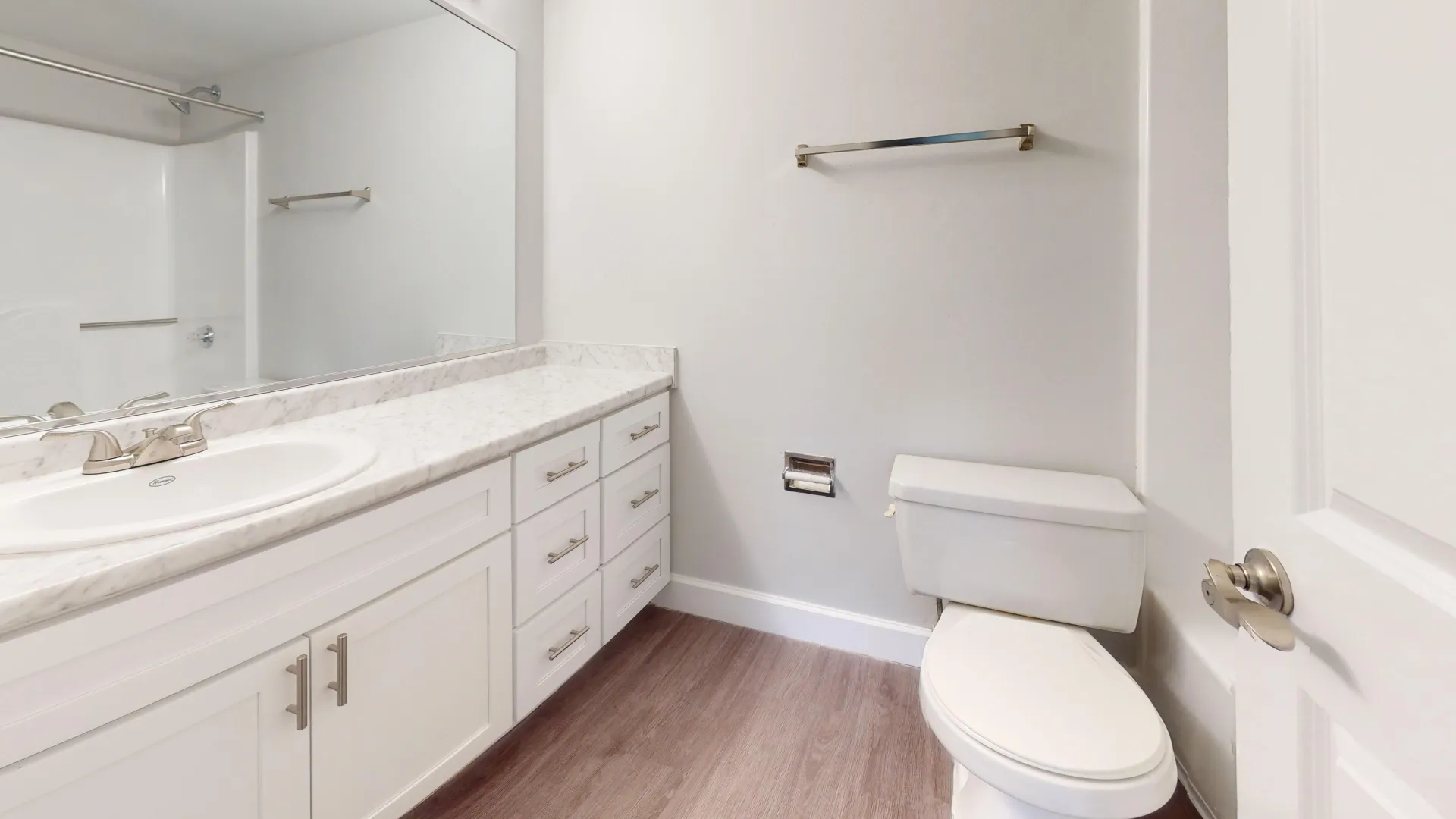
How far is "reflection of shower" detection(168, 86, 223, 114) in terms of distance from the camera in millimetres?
1263

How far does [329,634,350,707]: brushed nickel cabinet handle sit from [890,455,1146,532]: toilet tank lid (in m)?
1.20

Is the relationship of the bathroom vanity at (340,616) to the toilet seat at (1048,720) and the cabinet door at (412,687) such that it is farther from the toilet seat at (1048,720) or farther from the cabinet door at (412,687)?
the toilet seat at (1048,720)

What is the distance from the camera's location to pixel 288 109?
147cm

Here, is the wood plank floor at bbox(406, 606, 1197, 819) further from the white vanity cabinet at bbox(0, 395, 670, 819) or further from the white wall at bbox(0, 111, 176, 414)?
the white wall at bbox(0, 111, 176, 414)

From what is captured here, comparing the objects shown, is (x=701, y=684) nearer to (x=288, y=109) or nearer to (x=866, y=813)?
(x=866, y=813)

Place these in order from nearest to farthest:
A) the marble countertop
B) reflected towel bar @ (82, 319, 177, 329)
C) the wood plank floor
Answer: the marble countertop
reflected towel bar @ (82, 319, 177, 329)
the wood plank floor

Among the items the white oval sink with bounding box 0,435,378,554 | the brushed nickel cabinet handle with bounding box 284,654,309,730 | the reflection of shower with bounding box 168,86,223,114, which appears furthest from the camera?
the reflection of shower with bounding box 168,86,223,114

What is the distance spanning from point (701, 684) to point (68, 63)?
1960mm

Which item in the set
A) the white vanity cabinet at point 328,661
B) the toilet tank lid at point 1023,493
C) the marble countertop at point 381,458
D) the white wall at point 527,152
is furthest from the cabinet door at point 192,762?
the white wall at point 527,152

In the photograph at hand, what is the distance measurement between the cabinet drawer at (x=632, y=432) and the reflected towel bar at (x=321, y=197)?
0.90 m

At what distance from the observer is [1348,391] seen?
453 mm

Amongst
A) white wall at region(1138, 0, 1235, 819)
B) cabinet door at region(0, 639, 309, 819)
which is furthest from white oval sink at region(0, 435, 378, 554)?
white wall at region(1138, 0, 1235, 819)

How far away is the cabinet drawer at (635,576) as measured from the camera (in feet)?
5.81

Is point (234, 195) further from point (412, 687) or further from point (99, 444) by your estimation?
point (412, 687)
